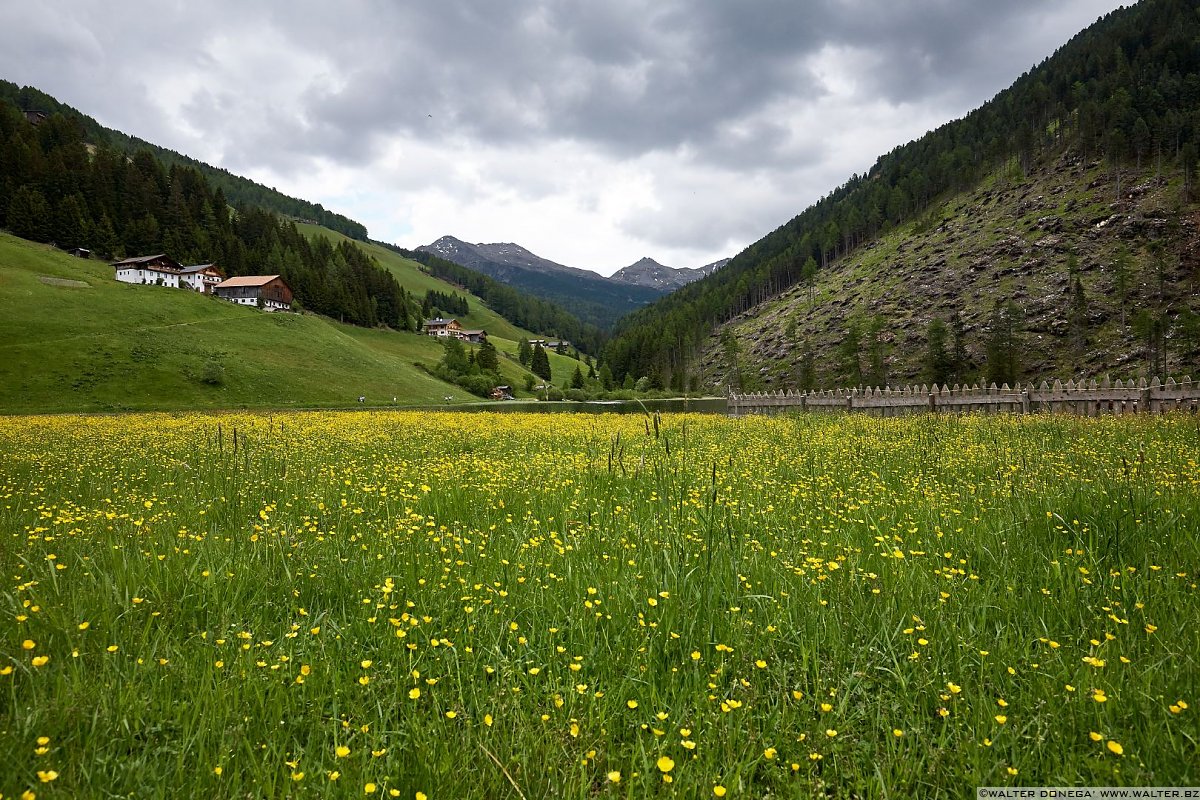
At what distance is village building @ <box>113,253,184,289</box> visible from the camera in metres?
103

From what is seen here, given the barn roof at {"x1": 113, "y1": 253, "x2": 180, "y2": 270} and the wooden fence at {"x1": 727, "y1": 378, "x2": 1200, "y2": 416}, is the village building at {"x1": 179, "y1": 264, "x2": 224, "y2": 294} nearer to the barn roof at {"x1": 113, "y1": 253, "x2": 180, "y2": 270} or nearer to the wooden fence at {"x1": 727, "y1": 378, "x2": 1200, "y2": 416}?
the barn roof at {"x1": 113, "y1": 253, "x2": 180, "y2": 270}

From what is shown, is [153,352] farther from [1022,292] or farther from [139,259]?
[1022,292]

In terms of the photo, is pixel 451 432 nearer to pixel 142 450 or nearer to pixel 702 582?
pixel 142 450

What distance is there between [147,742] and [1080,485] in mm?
9248

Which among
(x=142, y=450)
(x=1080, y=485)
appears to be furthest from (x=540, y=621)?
(x=142, y=450)

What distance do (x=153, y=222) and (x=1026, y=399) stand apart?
6182 inches

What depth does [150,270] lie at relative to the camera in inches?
4242

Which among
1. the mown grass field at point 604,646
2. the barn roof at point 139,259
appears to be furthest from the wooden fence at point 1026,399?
the barn roof at point 139,259

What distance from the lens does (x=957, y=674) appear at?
10.1ft

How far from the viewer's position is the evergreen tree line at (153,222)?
102 metres

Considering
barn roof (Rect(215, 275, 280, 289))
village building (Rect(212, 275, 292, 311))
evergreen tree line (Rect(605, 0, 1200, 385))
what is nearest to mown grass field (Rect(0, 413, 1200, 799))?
village building (Rect(212, 275, 292, 311))

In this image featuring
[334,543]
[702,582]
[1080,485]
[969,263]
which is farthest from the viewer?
[969,263]

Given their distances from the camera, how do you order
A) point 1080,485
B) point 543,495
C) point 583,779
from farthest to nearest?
point 543,495 < point 1080,485 < point 583,779

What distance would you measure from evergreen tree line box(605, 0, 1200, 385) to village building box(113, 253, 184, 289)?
11125 cm
